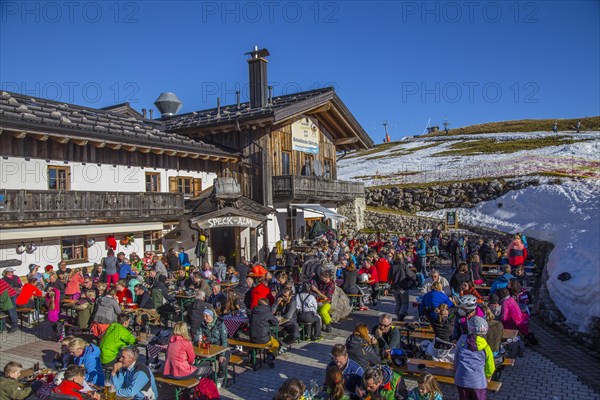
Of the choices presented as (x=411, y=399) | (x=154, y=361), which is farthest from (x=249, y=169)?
(x=411, y=399)

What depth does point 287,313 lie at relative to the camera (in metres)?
10.7

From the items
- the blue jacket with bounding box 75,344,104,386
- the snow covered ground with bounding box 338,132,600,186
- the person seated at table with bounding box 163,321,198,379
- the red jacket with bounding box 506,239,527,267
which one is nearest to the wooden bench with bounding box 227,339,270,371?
the person seated at table with bounding box 163,321,198,379

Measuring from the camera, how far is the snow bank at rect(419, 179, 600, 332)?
11273mm

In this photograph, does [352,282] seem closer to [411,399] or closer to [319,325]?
[319,325]

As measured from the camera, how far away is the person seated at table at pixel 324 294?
11.8m

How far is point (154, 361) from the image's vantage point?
338 inches

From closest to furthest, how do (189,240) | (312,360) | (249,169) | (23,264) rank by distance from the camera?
(312,360) → (23,264) → (189,240) → (249,169)

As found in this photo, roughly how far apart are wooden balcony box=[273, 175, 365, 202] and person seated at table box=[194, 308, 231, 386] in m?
15.0

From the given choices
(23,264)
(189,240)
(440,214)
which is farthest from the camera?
(440,214)

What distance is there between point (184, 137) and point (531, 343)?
18.6 meters

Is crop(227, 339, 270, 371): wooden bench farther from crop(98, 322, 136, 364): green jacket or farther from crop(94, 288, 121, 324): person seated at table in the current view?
crop(94, 288, 121, 324): person seated at table

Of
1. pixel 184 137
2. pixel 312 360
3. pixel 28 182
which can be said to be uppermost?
pixel 184 137

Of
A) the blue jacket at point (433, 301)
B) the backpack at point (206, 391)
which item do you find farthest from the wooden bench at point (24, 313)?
the blue jacket at point (433, 301)

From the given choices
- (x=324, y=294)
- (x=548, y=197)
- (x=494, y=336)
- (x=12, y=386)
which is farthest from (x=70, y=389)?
(x=548, y=197)
